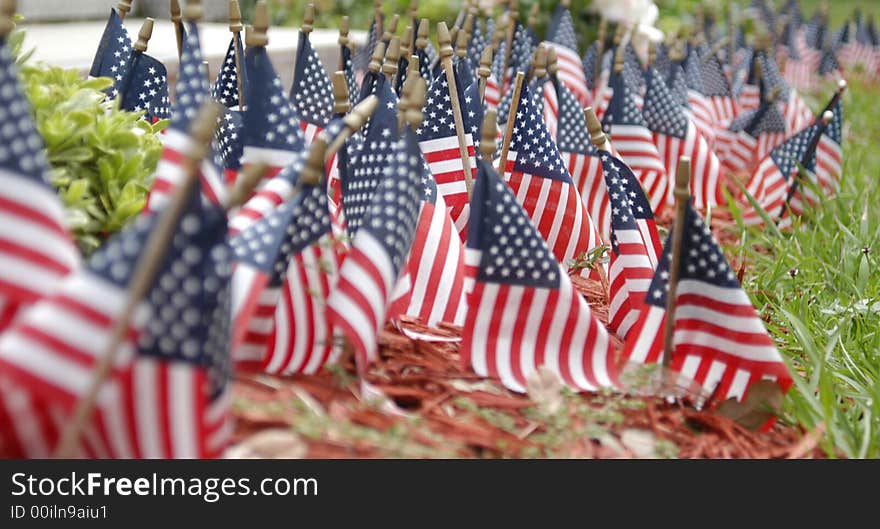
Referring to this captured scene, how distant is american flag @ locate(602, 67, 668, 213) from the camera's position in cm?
432

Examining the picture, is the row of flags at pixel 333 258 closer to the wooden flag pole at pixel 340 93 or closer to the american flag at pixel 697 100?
the wooden flag pole at pixel 340 93

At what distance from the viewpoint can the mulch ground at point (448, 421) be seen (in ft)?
6.40

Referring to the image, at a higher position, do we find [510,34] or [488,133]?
[510,34]

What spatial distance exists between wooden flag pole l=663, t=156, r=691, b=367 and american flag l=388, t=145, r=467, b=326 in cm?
58

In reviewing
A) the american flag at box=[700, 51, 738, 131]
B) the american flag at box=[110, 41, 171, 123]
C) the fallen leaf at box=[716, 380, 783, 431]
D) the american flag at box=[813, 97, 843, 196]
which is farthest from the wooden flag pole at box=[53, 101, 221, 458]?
the american flag at box=[700, 51, 738, 131]

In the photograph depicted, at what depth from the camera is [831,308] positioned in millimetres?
3564

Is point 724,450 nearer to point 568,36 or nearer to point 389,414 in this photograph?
point 389,414

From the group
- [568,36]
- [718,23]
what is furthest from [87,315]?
[718,23]

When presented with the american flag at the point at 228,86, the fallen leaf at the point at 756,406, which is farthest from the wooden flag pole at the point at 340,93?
the fallen leaf at the point at 756,406

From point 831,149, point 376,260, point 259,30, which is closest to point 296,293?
point 376,260

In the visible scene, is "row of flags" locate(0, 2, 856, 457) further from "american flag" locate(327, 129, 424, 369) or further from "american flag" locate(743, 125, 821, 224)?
"american flag" locate(743, 125, 821, 224)

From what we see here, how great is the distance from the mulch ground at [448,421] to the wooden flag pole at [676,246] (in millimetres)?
146

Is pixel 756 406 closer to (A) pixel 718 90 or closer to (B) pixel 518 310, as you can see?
(B) pixel 518 310

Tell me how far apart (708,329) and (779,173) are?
261cm
